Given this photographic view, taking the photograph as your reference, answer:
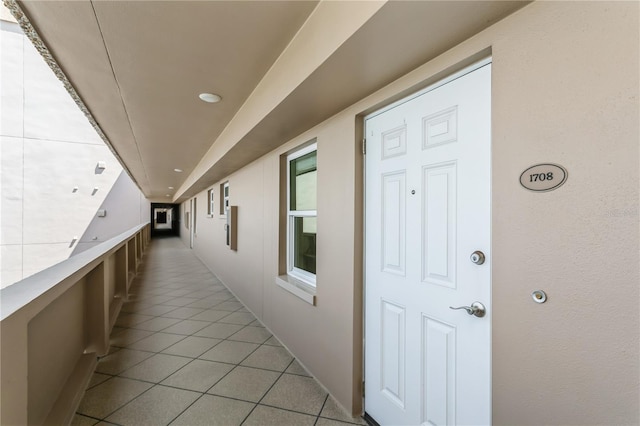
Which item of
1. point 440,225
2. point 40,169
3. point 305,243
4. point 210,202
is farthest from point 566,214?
point 40,169

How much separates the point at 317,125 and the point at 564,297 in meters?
1.95

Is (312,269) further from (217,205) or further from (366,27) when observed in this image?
(217,205)

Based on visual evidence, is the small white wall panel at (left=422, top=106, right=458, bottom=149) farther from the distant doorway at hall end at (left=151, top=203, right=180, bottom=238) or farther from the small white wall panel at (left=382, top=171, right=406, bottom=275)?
the distant doorway at hall end at (left=151, top=203, right=180, bottom=238)

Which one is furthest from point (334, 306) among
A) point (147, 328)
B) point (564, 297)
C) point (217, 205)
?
point (217, 205)

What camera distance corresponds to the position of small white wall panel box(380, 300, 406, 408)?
5.27 ft

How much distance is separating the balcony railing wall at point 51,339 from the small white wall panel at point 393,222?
172 centimetres

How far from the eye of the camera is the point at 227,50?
1.66 m

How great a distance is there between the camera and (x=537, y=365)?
0.96 m

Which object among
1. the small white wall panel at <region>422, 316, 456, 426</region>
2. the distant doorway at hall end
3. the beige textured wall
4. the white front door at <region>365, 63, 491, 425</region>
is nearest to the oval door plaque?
the beige textured wall

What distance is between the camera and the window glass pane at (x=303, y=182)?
2.70 meters

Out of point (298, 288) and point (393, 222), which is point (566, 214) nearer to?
point (393, 222)

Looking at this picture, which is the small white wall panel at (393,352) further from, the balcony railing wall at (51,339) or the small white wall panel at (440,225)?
the balcony railing wall at (51,339)

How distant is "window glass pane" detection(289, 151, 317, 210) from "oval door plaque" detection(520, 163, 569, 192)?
1.83 meters

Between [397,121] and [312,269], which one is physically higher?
[397,121]
